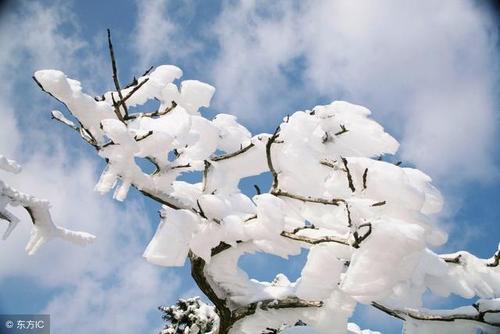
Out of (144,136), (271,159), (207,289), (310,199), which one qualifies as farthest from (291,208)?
(144,136)

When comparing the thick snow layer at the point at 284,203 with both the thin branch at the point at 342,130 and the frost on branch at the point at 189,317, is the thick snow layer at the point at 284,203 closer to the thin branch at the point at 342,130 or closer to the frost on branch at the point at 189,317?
the thin branch at the point at 342,130

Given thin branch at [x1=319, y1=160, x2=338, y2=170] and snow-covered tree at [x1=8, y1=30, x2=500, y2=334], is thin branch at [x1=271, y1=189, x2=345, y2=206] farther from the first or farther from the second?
thin branch at [x1=319, y1=160, x2=338, y2=170]

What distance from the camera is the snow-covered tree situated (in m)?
3.00

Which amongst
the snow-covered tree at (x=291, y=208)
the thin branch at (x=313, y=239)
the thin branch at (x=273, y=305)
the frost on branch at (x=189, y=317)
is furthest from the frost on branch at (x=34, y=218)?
the frost on branch at (x=189, y=317)

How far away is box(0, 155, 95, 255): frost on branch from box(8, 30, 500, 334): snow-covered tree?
603mm

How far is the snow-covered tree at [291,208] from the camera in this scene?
9.84 feet

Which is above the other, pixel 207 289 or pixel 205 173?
pixel 205 173

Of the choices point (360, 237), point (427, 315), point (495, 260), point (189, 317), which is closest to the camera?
point (360, 237)

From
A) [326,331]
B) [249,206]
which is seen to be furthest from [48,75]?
[326,331]

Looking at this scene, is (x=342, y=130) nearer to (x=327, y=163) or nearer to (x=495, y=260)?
(x=327, y=163)

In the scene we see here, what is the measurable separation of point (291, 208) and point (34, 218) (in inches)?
93.0

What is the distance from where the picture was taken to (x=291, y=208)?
428 cm

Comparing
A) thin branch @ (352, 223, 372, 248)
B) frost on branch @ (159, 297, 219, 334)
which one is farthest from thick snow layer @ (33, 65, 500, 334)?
frost on branch @ (159, 297, 219, 334)

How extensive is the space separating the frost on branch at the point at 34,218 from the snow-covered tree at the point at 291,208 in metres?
0.60
